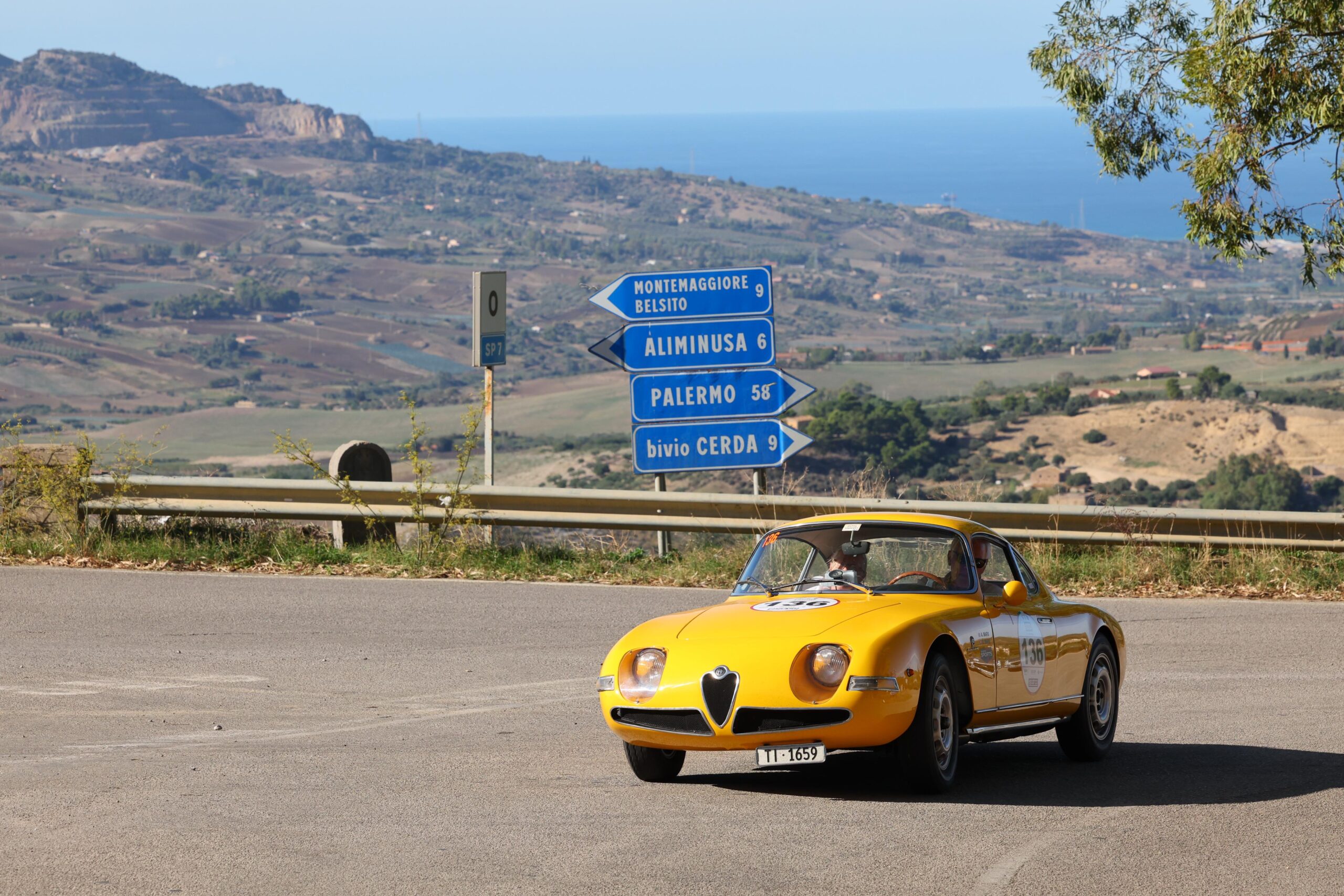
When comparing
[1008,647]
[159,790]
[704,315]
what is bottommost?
[159,790]

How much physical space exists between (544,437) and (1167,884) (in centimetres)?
12086

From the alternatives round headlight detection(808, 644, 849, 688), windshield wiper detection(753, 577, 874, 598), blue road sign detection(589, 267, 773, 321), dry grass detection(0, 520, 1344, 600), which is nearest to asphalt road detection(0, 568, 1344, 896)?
round headlight detection(808, 644, 849, 688)

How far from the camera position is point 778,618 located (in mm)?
6879

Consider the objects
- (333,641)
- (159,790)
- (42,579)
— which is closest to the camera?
(159,790)

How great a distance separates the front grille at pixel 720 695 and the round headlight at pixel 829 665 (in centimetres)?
33

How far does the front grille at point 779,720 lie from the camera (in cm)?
645

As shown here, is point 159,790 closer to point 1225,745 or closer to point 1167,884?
point 1167,884

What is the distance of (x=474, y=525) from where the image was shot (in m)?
15.0

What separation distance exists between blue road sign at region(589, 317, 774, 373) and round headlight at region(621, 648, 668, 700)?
10027 millimetres

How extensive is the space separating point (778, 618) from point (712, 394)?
10.0 meters

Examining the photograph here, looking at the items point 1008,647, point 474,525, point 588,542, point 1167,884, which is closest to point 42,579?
point 474,525

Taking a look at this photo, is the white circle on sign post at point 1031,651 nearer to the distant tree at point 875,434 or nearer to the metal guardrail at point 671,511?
the metal guardrail at point 671,511

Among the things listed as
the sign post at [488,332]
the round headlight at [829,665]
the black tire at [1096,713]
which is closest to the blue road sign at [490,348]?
the sign post at [488,332]

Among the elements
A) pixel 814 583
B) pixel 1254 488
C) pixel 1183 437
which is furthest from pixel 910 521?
pixel 1183 437
